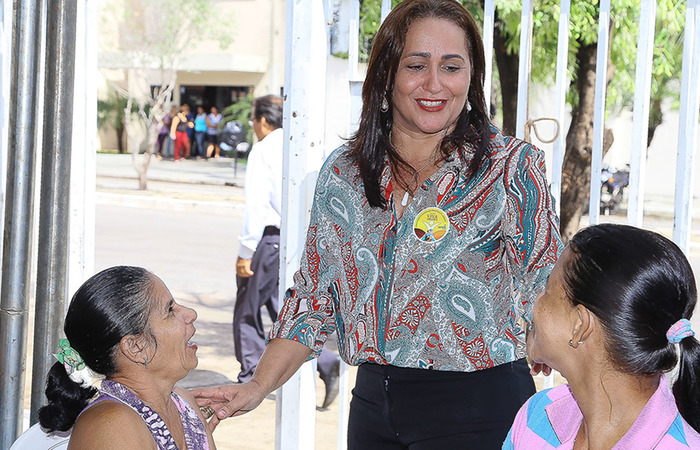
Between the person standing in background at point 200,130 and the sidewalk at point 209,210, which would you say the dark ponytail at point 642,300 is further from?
the person standing in background at point 200,130

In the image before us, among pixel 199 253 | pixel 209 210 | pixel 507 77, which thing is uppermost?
pixel 507 77

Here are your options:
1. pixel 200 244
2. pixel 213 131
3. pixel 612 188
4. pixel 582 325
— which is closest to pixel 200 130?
pixel 213 131

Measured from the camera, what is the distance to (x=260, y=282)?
5512mm

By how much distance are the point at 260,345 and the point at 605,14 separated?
3.59 metres

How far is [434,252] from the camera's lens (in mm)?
2086

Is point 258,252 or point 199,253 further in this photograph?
point 199,253

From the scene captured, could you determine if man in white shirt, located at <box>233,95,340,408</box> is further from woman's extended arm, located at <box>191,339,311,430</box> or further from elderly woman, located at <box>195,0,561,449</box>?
elderly woman, located at <box>195,0,561,449</box>

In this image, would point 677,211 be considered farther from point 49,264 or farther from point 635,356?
point 49,264

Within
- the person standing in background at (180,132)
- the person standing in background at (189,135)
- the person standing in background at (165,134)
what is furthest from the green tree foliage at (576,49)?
the person standing in background at (165,134)

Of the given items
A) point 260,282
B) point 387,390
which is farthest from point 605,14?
point 260,282

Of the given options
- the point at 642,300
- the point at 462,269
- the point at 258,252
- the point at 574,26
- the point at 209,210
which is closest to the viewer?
the point at 642,300

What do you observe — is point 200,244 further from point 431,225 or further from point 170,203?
point 431,225

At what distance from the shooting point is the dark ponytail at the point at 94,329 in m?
2.15

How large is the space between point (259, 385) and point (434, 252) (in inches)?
22.1
